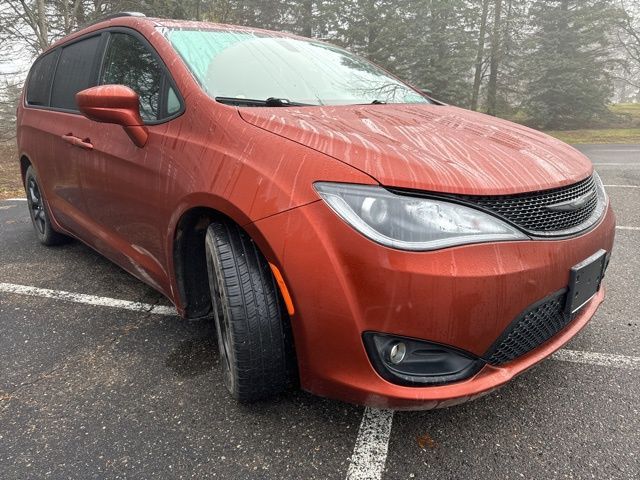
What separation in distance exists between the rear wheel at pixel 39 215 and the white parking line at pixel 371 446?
3097mm

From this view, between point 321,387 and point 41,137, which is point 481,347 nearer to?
point 321,387

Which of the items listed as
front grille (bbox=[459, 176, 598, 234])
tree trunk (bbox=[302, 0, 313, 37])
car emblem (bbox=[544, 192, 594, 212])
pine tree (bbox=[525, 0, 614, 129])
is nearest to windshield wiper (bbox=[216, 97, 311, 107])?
front grille (bbox=[459, 176, 598, 234])

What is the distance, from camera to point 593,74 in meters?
18.1

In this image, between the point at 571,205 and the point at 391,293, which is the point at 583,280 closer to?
the point at 571,205

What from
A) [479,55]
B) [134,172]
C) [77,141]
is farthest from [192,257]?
[479,55]

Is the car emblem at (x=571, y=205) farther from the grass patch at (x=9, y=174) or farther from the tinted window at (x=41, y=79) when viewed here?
the grass patch at (x=9, y=174)

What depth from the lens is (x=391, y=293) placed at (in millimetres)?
1285

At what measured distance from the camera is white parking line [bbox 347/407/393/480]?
1471mm

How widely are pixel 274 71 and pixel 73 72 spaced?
160 centimetres

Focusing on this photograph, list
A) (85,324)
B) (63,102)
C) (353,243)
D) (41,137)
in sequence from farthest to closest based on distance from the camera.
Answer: (41,137), (63,102), (85,324), (353,243)

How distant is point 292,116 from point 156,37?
3.08ft

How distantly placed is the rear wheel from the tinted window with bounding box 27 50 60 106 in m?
0.56

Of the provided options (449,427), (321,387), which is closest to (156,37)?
(321,387)

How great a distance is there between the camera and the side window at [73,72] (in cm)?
269
